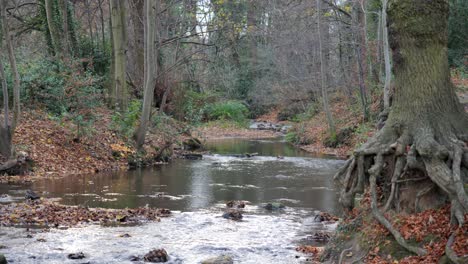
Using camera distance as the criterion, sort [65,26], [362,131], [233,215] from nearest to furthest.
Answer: [233,215] → [65,26] → [362,131]

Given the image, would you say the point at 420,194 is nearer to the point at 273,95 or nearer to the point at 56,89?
the point at 56,89

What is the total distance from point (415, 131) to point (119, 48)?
18.6 m

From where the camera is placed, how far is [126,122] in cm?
2314

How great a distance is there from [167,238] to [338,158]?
15.4 meters

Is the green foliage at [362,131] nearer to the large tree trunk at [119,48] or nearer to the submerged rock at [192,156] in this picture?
the submerged rock at [192,156]

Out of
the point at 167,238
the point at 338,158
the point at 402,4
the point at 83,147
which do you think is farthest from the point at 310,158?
the point at 402,4

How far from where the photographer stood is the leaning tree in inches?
299

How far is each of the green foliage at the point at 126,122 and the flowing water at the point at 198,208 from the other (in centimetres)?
226

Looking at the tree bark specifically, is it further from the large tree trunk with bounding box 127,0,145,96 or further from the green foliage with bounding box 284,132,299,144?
the green foliage with bounding box 284,132,299,144

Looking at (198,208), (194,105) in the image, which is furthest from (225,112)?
(198,208)

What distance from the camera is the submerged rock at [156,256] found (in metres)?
8.68

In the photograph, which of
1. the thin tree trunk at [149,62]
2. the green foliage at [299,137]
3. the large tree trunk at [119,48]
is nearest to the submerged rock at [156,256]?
the thin tree trunk at [149,62]

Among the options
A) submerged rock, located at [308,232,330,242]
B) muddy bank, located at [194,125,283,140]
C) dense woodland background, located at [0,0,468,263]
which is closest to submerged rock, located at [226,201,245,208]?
submerged rock, located at [308,232,330,242]

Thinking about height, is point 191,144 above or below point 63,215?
above
